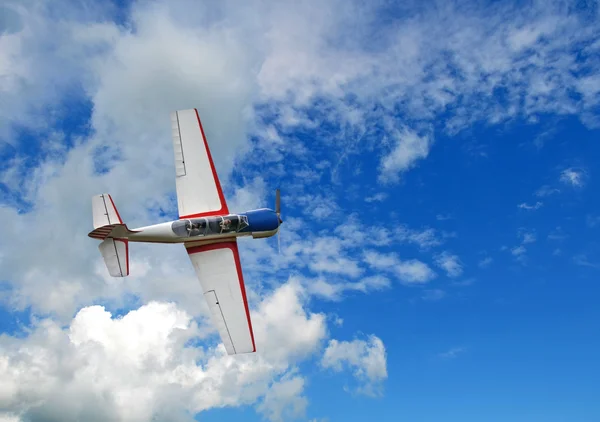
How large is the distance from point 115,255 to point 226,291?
6.89 m

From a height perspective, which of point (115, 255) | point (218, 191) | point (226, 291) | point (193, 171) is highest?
point (193, 171)

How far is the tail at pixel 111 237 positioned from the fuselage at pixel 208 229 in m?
0.63

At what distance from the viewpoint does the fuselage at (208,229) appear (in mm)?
29906

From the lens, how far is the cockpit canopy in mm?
30125

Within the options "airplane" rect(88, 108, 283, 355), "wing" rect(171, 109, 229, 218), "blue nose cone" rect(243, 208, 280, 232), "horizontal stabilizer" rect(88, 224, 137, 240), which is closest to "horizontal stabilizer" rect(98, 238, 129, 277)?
"airplane" rect(88, 108, 283, 355)

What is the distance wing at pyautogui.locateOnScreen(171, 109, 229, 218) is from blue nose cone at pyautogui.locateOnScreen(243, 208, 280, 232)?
1738 mm

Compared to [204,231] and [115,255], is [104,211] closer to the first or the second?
[115,255]

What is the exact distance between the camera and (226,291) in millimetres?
29469

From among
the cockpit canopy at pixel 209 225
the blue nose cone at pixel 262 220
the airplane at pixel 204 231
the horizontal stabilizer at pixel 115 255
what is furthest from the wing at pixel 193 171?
the horizontal stabilizer at pixel 115 255

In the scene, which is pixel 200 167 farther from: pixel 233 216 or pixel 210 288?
pixel 210 288

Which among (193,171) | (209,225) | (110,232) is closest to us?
(110,232)

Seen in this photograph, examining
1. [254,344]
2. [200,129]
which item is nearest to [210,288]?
[254,344]

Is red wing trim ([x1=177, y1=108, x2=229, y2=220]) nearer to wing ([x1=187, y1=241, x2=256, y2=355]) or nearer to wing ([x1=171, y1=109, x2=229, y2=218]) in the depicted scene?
wing ([x1=171, y1=109, x2=229, y2=218])

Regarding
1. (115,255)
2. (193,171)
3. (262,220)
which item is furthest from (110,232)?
(262,220)
